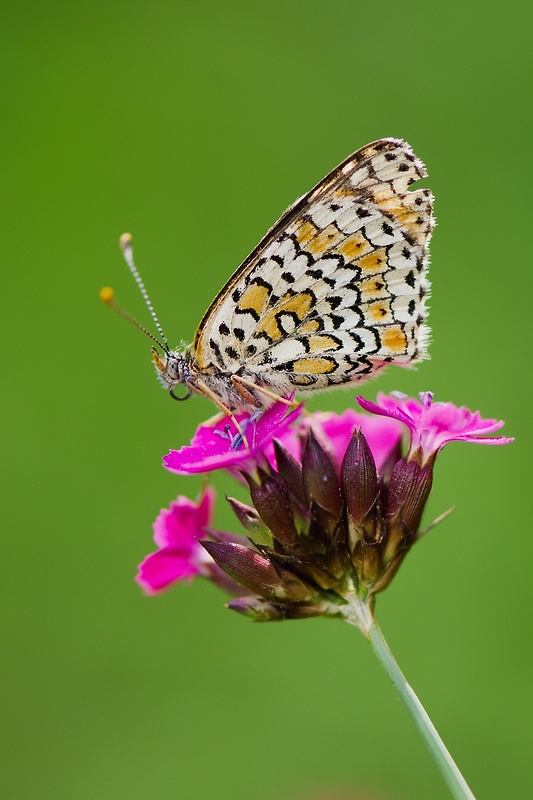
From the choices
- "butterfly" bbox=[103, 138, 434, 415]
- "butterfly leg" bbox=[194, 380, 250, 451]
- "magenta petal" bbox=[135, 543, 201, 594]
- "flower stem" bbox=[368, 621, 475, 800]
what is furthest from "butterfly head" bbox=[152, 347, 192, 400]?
"flower stem" bbox=[368, 621, 475, 800]

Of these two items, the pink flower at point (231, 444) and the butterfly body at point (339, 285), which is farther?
the butterfly body at point (339, 285)

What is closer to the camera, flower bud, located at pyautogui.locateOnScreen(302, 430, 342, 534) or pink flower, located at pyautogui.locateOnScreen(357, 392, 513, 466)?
flower bud, located at pyautogui.locateOnScreen(302, 430, 342, 534)

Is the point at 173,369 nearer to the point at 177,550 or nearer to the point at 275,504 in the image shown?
the point at 177,550

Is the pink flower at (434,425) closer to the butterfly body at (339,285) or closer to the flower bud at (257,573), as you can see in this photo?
the butterfly body at (339,285)

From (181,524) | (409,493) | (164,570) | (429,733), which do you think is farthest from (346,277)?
(429,733)

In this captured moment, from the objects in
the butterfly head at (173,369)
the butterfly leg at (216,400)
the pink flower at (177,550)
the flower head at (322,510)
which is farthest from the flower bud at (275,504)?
the butterfly head at (173,369)

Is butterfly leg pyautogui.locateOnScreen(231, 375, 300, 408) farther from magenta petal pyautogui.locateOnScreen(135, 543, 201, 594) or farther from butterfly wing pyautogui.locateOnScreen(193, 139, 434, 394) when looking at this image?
magenta petal pyautogui.locateOnScreen(135, 543, 201, 594)

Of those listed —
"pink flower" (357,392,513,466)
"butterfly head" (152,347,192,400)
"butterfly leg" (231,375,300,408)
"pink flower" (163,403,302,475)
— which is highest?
"butterfly head" (152,347,192,400)
